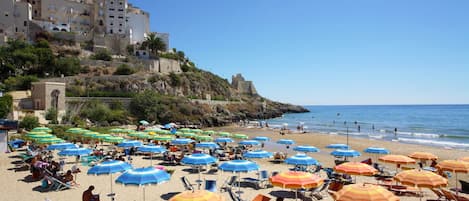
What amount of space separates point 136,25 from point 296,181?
239ft

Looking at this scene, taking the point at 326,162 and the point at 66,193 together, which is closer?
the point at 66,193

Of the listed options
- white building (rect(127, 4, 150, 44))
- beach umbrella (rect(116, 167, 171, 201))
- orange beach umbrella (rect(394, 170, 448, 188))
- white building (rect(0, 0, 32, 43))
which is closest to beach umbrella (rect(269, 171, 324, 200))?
orange beach umbrella (rect(394, 170, 448, 188))

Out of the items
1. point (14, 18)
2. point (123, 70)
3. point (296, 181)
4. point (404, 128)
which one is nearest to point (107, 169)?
point (296, 181)

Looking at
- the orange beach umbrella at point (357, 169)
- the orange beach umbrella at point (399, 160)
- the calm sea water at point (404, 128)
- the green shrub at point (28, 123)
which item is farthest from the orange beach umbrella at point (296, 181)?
the calm sea water at point (404, 128)

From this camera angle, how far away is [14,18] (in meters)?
60.8

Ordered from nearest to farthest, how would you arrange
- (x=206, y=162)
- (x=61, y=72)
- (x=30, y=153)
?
(x=206, y=162) → (x=30, y=153) → (x=61, y=72)

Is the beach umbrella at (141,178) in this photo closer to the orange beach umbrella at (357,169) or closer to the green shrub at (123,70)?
the orange beach umbrella at (357,169)

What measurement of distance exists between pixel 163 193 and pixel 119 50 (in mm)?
61971

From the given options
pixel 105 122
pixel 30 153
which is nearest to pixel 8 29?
pixel 105 122

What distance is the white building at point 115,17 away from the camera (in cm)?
7094

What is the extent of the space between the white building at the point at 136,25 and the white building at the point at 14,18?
19214mm

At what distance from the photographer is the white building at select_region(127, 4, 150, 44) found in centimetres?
7388

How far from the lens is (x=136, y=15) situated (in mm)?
75625

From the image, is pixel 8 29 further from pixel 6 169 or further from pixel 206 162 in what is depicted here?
pixel 206 162
